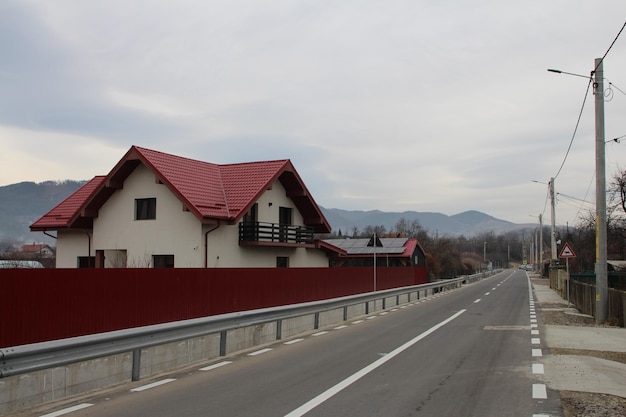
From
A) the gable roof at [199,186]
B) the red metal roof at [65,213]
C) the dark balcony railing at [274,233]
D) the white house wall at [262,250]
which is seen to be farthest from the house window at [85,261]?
the dark balcony railing at [274,233]

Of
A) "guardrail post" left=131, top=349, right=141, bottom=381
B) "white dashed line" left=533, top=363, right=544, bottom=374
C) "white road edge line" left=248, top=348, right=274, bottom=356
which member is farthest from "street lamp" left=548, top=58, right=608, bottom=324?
"guardrail post" left=131, top=349, right=141, bottom=381

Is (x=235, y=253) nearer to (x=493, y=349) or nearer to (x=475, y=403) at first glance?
(x=493, y=349)

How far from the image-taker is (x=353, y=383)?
8523mm

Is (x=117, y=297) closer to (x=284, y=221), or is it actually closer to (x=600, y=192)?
(x=600, y=192)

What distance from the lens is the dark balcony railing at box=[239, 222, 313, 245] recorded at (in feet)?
90.1

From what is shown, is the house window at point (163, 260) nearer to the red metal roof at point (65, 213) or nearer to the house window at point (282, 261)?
the red metal roof at point (65, 213)

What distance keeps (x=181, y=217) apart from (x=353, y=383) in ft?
60.8

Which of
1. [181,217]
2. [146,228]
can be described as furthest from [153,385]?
[146,228]

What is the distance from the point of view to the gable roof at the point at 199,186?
25.5 metres

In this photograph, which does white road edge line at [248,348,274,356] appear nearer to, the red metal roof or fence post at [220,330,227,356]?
fence post at [220,330,227,356]

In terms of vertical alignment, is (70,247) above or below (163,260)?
above

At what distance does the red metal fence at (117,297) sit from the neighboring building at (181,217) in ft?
24.1

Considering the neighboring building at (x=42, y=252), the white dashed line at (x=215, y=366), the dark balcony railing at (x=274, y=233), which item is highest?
the dark balcony railing at (x=274, y=233)

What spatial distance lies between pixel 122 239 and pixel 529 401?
23.2 meters
